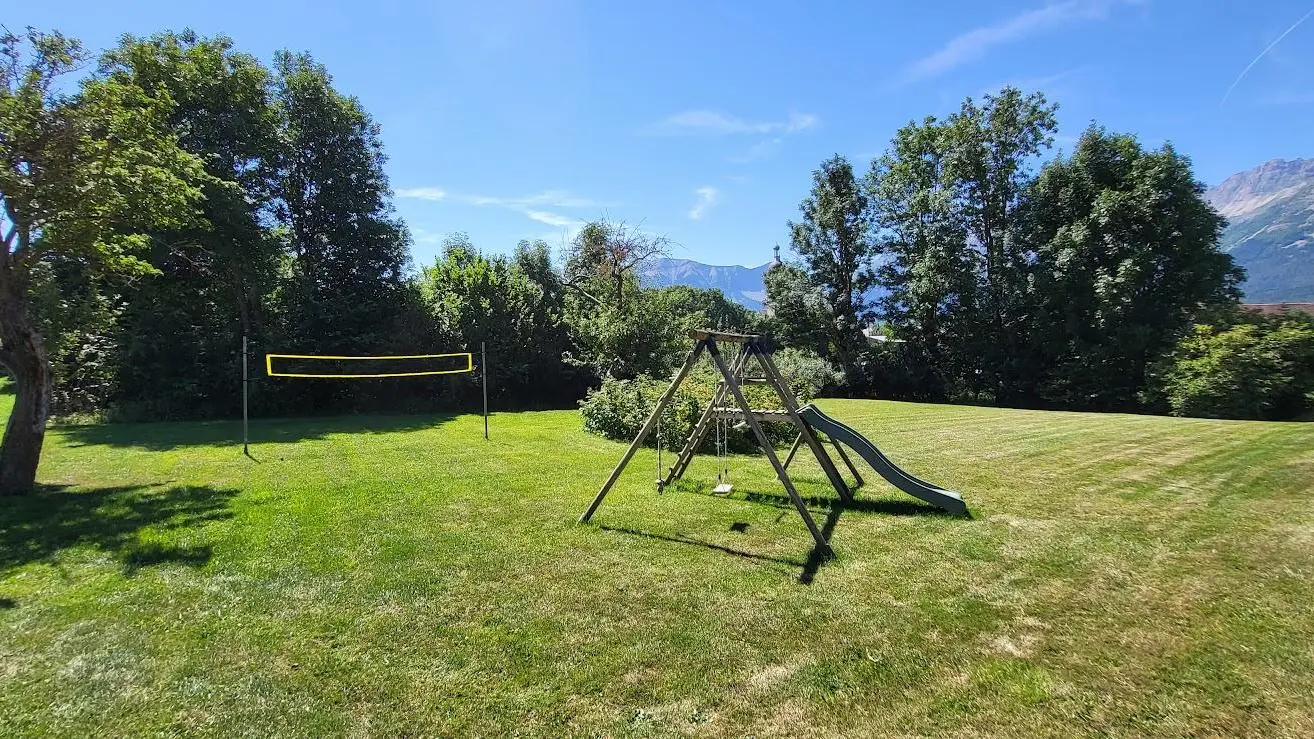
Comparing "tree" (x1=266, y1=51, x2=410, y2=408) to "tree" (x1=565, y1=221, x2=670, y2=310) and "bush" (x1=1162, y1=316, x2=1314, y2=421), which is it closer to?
"tree" (x1=565, y1=221, x2=670, y2=310)

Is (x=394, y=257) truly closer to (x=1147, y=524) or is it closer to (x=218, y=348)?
(x=218, y=348)

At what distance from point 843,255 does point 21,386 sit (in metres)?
29.2

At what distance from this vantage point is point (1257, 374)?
1694 cm

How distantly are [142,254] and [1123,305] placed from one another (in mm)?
32509

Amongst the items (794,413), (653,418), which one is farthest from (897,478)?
(653,418)

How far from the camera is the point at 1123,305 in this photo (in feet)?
73.2

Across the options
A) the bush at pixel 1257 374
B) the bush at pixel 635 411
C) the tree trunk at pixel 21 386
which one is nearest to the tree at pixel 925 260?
the bush at pixel 1257 374

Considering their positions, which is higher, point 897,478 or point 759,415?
point 759,415

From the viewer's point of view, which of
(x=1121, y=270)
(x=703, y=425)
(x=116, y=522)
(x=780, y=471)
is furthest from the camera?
(x=1121, y=270)

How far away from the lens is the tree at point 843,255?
30203 mm

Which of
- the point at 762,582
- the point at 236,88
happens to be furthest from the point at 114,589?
the point at 236,88

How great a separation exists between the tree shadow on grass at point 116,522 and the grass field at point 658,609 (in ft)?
0.17

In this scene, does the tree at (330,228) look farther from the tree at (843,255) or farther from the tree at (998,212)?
the tree at (998,212)

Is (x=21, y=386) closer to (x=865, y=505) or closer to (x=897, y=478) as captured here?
(x=865, y=505)
